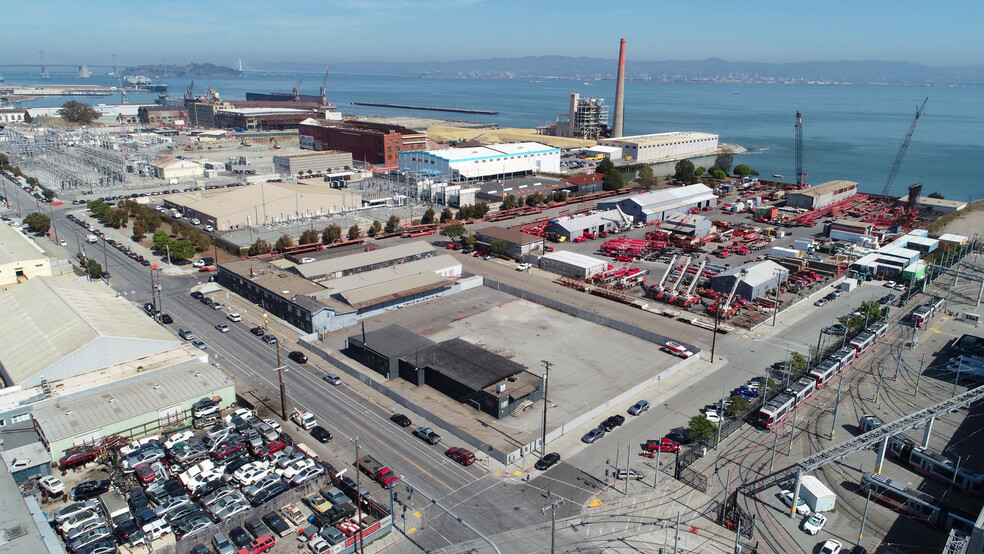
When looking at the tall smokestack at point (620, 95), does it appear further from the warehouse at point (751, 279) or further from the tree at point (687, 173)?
the warehouse at point (751, 279)

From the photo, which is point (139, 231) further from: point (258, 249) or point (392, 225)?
point (392, 225)

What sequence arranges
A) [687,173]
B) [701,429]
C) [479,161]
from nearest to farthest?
1. [701,429]
2. [479,161]
3. [687,173]

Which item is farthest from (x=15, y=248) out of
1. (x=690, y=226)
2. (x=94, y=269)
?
(x=690, y=226)

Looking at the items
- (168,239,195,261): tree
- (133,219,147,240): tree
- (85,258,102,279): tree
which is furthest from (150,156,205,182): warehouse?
(85,258,102,279): tree

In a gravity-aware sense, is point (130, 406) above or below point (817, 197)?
below

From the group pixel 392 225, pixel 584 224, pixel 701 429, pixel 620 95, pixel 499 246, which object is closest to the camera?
pixel 701 429

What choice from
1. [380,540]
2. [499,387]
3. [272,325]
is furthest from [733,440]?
[272,325]

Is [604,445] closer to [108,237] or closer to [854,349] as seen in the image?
[854,349]
